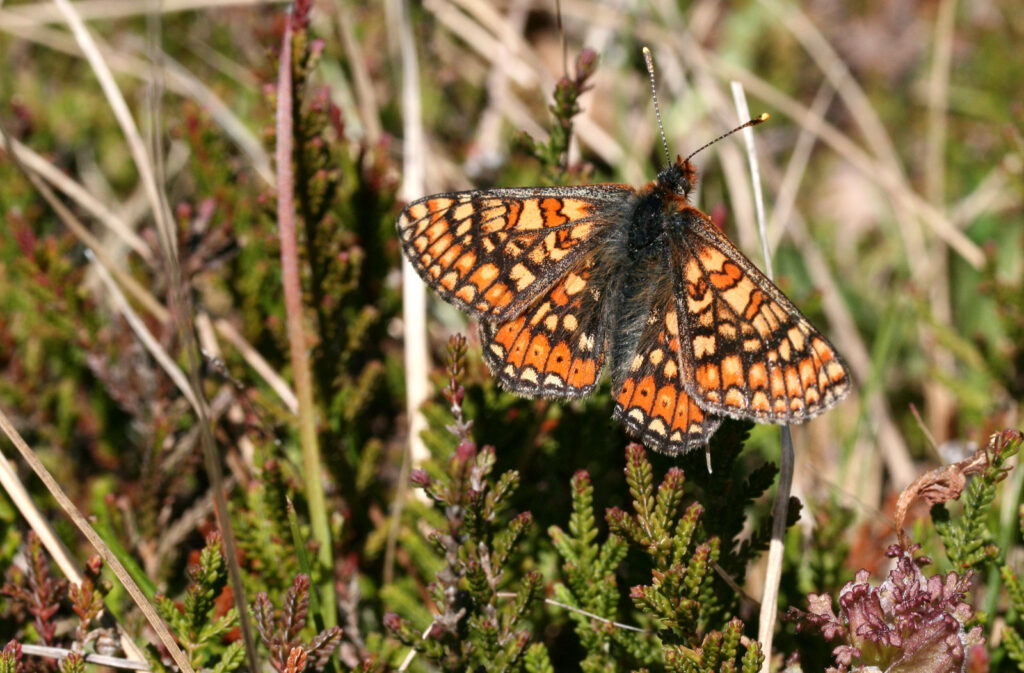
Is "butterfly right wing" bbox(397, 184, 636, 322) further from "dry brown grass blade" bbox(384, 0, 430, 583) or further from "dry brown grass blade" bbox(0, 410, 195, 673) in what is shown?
"dry brown grass blade" bbox(0, 410, 195, 673)

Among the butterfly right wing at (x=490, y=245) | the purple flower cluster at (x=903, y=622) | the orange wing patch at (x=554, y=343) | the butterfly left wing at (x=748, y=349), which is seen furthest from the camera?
the butterfly right wing at (x=490, y=245)

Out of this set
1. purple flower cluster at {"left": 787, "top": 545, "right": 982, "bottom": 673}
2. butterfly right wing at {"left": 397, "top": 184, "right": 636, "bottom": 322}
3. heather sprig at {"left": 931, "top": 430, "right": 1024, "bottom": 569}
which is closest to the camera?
purple flower cluster at {"left": 787, "top": 545, "right": 982, "bottom": 673}

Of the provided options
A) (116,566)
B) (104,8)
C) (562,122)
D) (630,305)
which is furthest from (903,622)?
(104,8)

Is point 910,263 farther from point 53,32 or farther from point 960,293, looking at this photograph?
point 53,32

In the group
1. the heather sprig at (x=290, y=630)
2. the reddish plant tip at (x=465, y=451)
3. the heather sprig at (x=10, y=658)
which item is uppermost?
the reddish plant tip at (x=465, y=451)

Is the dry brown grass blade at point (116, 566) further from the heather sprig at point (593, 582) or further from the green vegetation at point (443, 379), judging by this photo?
the heather sprig at point (593, 582)

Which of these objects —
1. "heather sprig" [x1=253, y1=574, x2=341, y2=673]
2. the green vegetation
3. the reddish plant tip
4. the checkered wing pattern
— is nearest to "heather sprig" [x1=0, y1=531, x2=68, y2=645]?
the green vegetation

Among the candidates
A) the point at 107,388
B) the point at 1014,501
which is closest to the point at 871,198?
the point at 1014,501

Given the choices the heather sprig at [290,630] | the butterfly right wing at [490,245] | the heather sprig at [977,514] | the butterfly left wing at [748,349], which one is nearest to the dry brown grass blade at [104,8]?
the butterfly right wing at [490,245]
